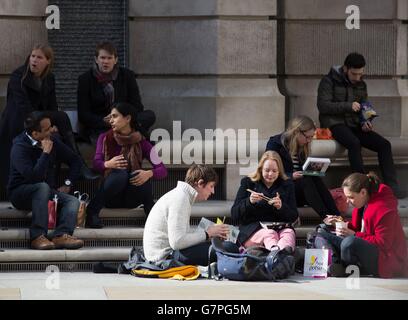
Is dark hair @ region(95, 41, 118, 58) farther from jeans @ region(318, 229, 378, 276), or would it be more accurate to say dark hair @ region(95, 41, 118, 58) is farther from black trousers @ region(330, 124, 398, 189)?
jeans @ region(318, 229, 378, 276)

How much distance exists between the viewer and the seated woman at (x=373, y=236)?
1311cm

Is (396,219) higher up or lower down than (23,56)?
lower down

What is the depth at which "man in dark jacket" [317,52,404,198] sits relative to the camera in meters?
15.4

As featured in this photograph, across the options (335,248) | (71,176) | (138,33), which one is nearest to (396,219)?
(335,248)

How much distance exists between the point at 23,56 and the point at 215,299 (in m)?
5.26

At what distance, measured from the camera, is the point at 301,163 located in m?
14.5

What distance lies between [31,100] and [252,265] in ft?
11.3

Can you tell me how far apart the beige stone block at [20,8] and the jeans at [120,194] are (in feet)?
8.24

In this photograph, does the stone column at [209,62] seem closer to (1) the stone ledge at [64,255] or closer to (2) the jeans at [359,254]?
(1) the stone ledge at [64,255]

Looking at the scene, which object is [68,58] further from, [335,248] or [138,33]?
[335,248]

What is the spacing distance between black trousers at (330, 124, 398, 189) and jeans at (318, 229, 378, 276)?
228 centimetres

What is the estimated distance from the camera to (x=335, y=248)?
13.4 meters

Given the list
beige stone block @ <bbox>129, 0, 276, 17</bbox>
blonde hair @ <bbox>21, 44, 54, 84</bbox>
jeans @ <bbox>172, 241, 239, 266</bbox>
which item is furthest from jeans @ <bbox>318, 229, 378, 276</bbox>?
blonde hair @ <bbox>21, 44, 54, 84</bbox>

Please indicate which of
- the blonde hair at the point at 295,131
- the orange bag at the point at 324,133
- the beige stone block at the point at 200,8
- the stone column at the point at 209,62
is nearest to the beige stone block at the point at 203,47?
the stone column at the point at 209,62
